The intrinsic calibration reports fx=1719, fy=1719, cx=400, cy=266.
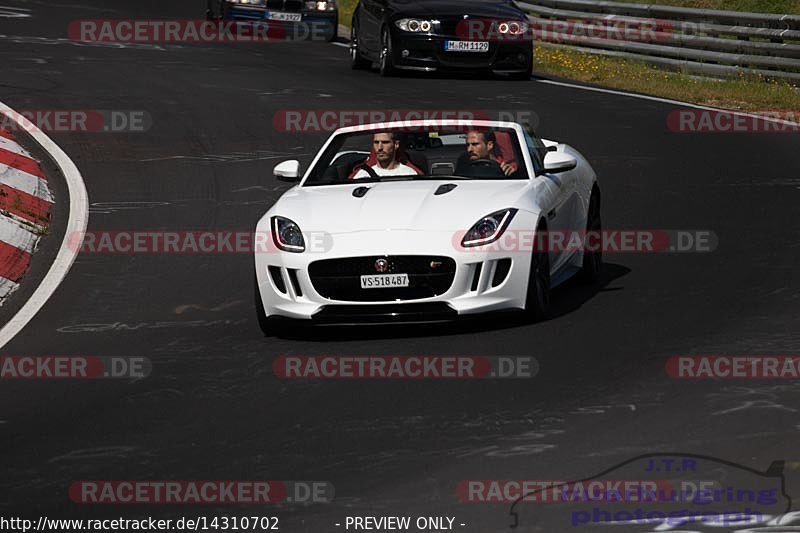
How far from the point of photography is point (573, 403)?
8039 mm

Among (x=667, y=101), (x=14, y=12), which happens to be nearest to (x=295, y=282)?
(x=667, y=101)

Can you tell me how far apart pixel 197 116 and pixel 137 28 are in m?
11.0

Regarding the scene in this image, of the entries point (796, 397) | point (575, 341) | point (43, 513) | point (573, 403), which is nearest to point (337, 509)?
A: point (43, 513)

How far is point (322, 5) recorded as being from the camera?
30000 millimetres

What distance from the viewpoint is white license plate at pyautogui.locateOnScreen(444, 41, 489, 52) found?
77.6 ft

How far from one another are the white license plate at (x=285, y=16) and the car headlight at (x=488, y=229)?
20.1m

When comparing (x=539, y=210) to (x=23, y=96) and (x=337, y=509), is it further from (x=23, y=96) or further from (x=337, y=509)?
(x=23, y=96)

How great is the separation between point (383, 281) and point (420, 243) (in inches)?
11.8

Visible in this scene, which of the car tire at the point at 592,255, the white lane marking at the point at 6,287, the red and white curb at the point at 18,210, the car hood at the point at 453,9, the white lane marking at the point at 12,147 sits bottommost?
the white lane marking at the point at 12,147

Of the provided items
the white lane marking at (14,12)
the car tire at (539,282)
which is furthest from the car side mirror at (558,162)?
the white lane marking at (14,12)

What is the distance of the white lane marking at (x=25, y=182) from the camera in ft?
48.7

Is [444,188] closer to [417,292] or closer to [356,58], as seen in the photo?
[417,292]

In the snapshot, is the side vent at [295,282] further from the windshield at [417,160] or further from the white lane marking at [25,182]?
the white lane marking at [25,182]

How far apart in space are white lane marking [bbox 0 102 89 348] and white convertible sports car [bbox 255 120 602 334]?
1.83 metres
